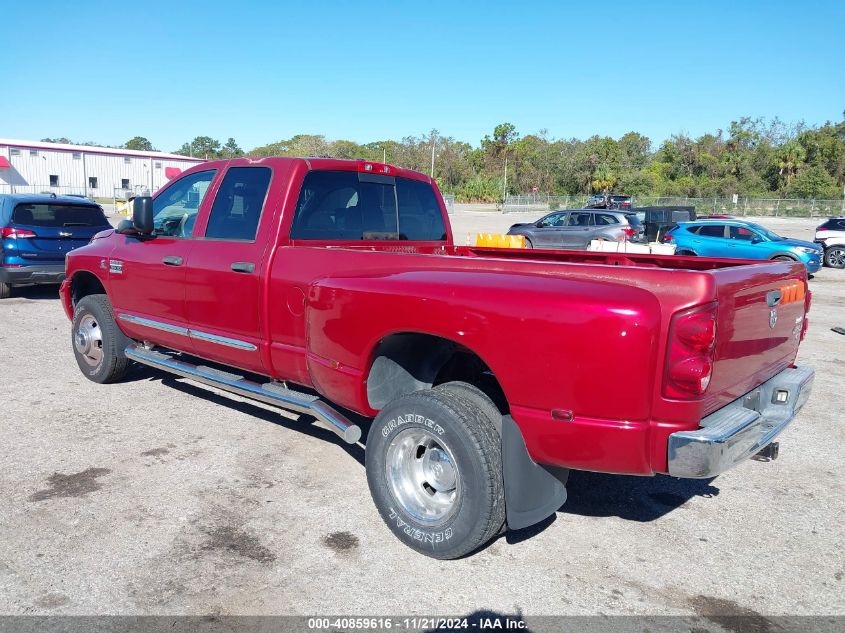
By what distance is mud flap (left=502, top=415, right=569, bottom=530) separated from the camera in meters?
3.09

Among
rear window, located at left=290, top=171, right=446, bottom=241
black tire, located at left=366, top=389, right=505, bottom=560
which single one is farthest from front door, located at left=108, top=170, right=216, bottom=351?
black tire, located at left=366, top=389, right=505, bottom=560

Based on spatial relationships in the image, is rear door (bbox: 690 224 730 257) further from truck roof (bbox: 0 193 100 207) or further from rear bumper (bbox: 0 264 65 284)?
rear bumper (bbox: 0 264 65 284)

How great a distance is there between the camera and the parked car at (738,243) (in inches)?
670

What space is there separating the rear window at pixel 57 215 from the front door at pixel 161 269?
596 centimetres

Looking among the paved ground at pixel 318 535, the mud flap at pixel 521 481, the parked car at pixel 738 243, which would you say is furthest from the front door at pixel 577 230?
the mud flap at pixel 521 481

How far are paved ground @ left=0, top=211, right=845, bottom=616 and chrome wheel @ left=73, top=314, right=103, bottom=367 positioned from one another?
768 mm

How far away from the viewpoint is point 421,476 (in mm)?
3510

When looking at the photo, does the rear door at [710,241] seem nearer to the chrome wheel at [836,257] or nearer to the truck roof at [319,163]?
the chrome wheel at [836,257]

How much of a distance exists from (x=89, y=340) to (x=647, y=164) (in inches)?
3520

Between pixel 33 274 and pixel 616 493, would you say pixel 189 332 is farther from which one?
pixel 33 274

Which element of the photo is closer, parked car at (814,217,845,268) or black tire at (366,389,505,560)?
black tire at (366,389,505,560)

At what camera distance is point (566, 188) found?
77.3 meters

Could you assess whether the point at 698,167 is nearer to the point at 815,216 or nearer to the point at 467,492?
the point at 815,216

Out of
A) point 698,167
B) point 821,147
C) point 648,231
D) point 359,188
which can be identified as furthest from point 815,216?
point 359,188
